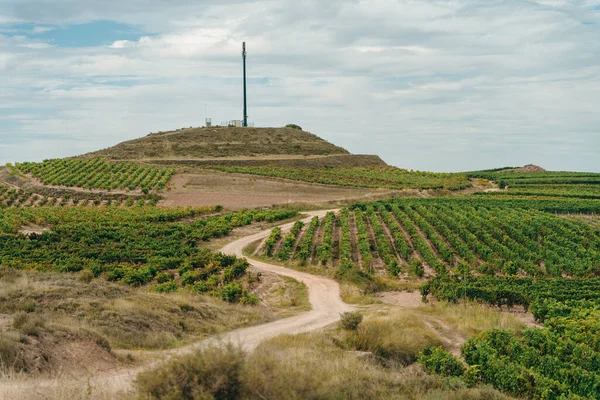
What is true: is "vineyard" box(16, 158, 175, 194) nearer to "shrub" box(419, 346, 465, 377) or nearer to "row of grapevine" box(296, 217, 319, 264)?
"row of grapevine" box(296, 217, 319, 264)

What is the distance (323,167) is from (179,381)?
272 ft

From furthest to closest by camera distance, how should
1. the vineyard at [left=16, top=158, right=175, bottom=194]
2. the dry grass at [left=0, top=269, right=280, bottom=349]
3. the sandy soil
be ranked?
1. the vineyard at [left=16, top=158, right=175, bottom=194]
2. the sandy soil
3. the dry grass at [left=0, top=269, right=280, bottom=349]

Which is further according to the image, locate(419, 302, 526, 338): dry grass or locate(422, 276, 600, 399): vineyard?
locate(419, 302, 526, 338): dry grass

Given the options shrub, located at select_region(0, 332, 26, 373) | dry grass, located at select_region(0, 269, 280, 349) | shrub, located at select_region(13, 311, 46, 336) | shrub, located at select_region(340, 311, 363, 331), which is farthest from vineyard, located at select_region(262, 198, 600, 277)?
shrub, located at select_region(0, 332, 26, 373)

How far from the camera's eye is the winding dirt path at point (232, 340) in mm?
10734

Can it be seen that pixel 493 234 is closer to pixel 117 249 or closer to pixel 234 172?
pixel 117 249

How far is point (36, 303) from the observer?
1877 centimetres

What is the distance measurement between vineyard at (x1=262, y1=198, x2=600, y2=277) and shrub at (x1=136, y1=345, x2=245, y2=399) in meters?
21.7

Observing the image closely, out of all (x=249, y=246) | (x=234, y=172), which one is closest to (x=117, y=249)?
(x=249, y=246)

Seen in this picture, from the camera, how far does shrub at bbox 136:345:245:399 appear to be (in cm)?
979

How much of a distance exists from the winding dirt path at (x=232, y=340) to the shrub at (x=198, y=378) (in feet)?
1.44

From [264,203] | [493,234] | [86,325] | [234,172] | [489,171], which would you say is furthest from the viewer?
[489,171]

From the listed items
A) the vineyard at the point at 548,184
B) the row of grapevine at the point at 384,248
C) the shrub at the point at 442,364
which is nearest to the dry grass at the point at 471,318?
the shrub at the point at 442,364

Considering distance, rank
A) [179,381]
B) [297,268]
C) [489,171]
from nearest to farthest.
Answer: [179,381] → [297,268] → [489,171]
